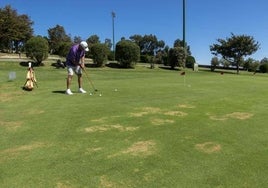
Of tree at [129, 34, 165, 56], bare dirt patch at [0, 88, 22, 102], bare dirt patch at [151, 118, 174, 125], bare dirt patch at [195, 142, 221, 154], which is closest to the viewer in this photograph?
bare dirt patch at [195, 142, 221, 154]

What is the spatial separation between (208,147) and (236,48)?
160 ft

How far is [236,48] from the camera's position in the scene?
5331 cm

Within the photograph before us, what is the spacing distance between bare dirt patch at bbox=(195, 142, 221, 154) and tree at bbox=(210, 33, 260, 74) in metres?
47.0

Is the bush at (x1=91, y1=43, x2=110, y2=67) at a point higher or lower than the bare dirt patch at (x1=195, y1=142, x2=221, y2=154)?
higher

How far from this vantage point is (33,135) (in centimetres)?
729

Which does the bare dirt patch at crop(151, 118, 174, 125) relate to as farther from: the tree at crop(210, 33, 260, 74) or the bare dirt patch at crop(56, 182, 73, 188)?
the tree at crop(210, 33, 260, 74)

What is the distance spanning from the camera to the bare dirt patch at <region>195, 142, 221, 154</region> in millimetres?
6402

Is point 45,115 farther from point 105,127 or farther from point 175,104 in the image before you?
point 175,104

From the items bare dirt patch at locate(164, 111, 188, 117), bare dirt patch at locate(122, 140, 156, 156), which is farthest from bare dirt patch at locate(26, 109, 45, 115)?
bare dirt patch at locate(122, 140, 156, 156)

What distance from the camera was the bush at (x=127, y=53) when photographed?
38547mm

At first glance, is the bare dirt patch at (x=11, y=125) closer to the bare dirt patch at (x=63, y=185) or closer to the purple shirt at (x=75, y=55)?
the bare dirt patch at (x=63, y=185)

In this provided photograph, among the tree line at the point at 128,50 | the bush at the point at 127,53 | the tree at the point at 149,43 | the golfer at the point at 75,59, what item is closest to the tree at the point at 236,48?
the tree line at the point at 128,50

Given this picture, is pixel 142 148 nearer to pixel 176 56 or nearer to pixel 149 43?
pixel 176 56

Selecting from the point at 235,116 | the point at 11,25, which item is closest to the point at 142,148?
the point at 235,116
